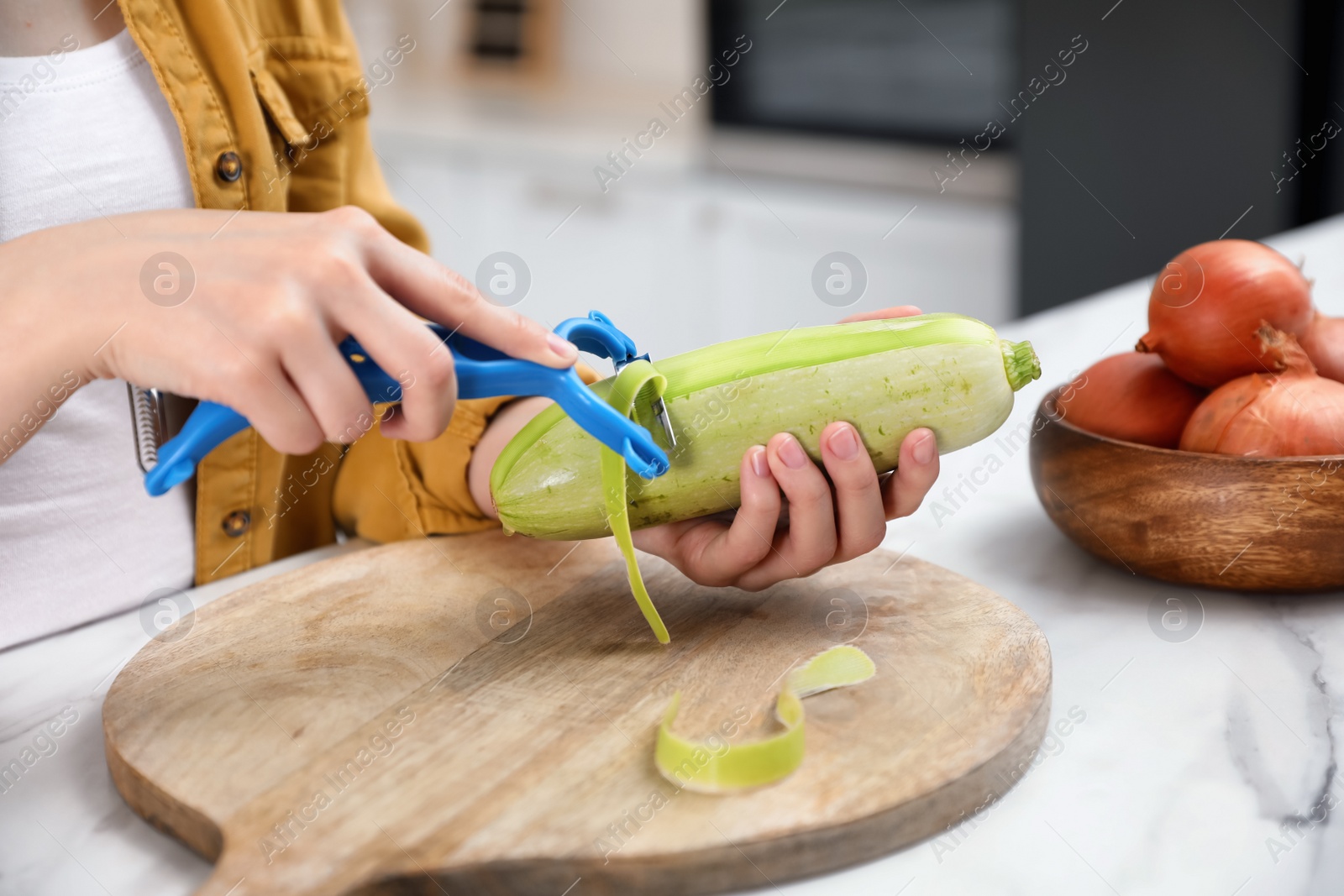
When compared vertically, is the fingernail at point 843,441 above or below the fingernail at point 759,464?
above

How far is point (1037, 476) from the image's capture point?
2.88ft

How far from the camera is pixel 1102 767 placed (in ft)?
2.14

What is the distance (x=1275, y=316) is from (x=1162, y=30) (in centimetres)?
196

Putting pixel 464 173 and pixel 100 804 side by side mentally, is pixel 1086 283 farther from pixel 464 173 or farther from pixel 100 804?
pixel 100 804

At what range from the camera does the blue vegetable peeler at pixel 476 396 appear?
648 mm

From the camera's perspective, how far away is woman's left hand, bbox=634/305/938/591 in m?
0.77

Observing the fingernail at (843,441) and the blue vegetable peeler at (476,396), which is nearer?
the blue vegetable peeler at (476,396)

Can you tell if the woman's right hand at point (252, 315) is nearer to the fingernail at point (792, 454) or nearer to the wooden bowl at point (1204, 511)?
the fingernail at point (792, 454)

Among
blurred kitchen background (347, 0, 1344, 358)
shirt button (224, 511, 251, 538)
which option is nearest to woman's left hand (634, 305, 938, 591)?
shirt button (224, 511, 251, 538)

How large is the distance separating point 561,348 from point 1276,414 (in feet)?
1.60

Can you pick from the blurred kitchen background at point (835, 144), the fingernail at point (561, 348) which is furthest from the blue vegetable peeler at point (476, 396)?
the blurred kitchen background at point (835, 144)

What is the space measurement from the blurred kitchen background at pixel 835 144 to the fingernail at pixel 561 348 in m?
2.17

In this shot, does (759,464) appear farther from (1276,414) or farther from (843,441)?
(1276,414)

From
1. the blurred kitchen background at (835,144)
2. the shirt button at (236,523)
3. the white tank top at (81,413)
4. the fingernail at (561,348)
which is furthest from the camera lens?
the blurred kitchen background at (835,144)
